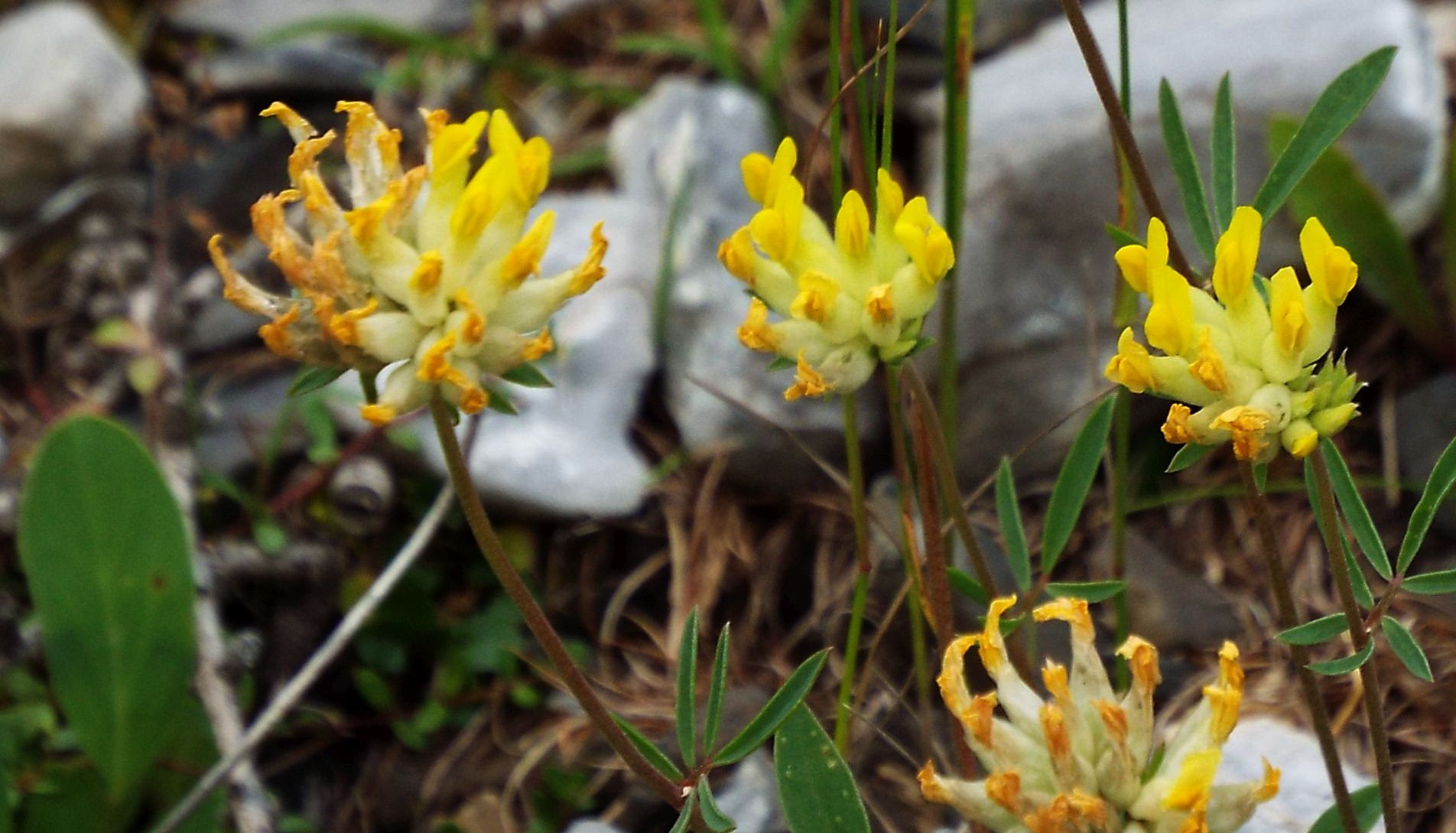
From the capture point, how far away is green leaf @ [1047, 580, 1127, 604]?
5.43ft

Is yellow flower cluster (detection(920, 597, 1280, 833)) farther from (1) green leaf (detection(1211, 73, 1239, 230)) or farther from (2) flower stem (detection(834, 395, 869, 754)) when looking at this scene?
(1) green leaf (detection(1211, 73, 1239, 230))

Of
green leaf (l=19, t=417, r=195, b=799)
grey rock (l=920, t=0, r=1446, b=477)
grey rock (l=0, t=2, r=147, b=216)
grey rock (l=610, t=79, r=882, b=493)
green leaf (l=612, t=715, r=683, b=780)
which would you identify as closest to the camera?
green leaf (l=612, t=715, r=683, b=780)

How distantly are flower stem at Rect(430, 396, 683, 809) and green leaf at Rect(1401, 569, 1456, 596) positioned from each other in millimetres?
901

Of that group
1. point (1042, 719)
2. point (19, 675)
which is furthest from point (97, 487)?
point (1042, 719)

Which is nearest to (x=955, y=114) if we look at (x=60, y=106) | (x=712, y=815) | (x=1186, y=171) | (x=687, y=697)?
(x=1186, y=171)

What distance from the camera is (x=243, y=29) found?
13.4ft

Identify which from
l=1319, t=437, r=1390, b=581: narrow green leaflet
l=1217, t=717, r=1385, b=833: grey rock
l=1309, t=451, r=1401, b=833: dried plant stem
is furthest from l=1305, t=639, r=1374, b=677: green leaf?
l=1217, t=717, r=1385, b=833: grey rock

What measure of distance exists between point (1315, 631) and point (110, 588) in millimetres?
1989

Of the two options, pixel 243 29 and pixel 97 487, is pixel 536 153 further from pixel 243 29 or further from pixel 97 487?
pixel 243 29

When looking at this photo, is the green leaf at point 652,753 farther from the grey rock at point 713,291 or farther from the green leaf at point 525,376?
the grey rock at point 713,291

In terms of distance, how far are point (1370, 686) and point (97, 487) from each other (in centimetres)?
201

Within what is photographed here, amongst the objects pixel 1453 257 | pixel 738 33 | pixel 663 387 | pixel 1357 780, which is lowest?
pixel 1357 780

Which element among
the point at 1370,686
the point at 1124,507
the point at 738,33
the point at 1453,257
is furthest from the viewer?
the point at 738,33

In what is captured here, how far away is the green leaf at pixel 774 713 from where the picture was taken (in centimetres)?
163
